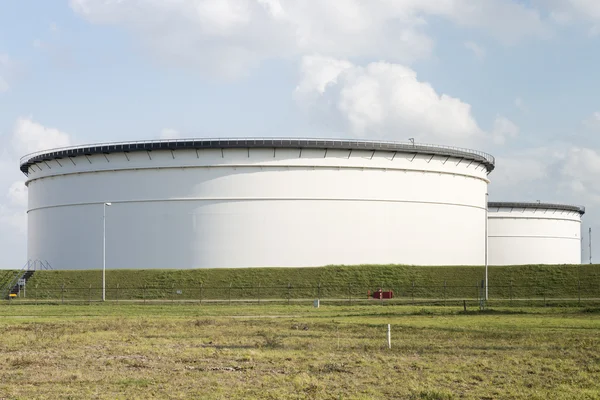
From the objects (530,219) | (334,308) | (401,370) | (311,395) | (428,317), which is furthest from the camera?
(530,219)

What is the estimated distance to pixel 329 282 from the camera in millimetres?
58312

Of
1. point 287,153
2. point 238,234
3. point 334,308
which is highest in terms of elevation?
point 287,153

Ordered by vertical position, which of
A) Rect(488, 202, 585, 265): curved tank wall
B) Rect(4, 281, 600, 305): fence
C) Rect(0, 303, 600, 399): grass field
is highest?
Rect(488, 202, 585, 265): curved tank wall

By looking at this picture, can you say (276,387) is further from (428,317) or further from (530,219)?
(530,219)

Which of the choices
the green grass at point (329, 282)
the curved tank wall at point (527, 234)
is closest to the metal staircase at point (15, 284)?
the green grass at point (329, 282)

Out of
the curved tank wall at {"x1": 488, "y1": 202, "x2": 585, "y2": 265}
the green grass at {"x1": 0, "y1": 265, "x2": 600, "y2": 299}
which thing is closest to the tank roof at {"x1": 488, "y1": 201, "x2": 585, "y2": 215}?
the curved tank wall at {"x1": 488, "y1": 202, "x2": 585, "y2": 265}

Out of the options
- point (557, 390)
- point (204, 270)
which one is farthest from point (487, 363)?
point (204, 270)

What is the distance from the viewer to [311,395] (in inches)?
586

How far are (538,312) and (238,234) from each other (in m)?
28.6

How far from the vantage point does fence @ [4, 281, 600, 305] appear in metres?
54.5

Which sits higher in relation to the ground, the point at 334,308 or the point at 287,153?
the point at 287,153

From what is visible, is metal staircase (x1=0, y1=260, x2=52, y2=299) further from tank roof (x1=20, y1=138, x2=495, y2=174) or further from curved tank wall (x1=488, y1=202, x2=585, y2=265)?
curved tank wall (x1=488, y1=202, x2=585, y2=265)

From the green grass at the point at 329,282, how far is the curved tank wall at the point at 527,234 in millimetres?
31558

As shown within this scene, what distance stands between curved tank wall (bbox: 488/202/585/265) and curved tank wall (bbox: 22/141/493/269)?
25390 mm
